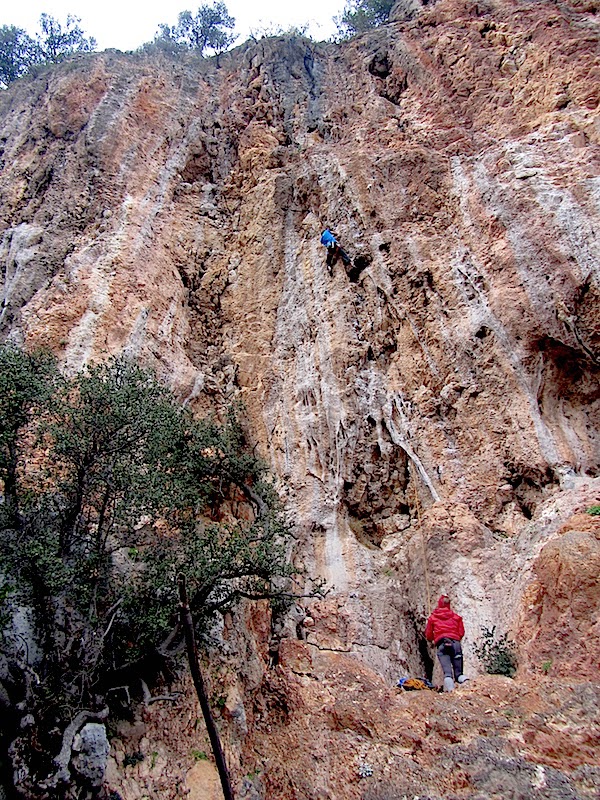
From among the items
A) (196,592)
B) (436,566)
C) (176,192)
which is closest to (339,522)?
(436,566)

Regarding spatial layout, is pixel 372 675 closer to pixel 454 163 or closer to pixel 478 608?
pixel 478 608

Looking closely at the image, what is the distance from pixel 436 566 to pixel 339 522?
2.12 meters

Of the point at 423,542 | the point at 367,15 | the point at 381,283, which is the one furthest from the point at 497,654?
the point at 367,15

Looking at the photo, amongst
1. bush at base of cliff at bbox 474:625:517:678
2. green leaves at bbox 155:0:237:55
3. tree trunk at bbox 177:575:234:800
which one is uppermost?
green leaves at bbox 155:0:237:55

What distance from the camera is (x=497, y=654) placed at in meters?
7.98

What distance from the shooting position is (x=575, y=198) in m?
11.1

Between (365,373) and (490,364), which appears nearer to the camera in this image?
(490,364)

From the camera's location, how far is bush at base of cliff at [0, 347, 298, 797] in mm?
6625

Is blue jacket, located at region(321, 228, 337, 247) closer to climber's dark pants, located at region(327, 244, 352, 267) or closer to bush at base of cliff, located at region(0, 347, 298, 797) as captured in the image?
climber's dark pants, located at region(327, 244, 352, 267)

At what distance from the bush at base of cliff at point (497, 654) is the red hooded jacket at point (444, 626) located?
37cm

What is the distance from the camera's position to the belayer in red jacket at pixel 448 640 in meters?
8.19

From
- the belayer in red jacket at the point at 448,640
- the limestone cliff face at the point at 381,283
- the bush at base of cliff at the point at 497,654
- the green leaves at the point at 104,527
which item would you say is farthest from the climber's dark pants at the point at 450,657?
A: the green leaves at the point at 104,527

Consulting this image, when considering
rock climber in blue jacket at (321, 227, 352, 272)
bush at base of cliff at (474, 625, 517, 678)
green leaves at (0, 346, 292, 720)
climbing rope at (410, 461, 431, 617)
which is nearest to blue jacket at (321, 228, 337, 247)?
rock climber in blue jacket at (321, 227, 352, 272)

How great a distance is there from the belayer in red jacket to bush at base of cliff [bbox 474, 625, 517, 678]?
1.15ft
